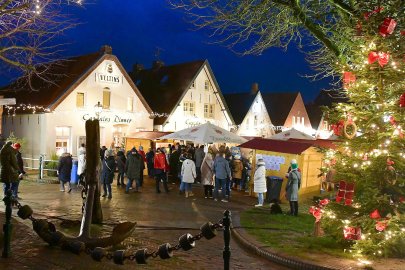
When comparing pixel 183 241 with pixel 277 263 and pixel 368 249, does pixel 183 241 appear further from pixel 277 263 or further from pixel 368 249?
pixel 368 249

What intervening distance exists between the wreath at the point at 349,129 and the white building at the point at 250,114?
3045cm

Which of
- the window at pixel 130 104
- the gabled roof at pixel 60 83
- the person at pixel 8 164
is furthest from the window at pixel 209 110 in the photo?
the person at pixel 8 164

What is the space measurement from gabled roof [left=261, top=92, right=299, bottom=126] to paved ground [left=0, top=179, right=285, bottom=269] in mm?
28384

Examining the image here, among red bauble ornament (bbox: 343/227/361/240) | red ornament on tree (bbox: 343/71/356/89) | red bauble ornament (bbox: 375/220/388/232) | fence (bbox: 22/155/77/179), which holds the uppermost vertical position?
red ornament on tree (bbox: 343/71/356/89)

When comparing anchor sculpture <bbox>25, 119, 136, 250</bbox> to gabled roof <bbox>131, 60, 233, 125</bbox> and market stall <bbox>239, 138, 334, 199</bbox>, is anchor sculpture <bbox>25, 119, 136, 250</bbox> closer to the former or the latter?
market stall <bbox>239, 138, 334, 199</bbox>

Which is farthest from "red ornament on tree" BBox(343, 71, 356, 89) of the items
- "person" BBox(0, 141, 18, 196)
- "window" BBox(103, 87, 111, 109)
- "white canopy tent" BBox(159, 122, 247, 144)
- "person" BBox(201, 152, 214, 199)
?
"window" BBox(103, 87, 111, 109)

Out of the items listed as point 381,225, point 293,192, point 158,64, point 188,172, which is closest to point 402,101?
point 381,225

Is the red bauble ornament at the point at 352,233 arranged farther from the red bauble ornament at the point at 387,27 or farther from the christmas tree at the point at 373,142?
the red bauble ornament at the point at 387,27

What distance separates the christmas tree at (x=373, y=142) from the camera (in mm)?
8477

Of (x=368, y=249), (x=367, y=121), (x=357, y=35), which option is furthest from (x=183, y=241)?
(x=357, y=35)

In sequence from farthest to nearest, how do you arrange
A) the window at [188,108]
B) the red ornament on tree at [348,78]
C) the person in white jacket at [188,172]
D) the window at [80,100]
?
1. the window at [188,108]
2. the window at [80,100]
3. the person in white jacket at [188,172]
4. the red ornament on tree at [348,78]

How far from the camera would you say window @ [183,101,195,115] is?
35125 millimetres

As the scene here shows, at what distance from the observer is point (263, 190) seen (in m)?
15.6

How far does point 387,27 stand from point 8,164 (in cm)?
1041
